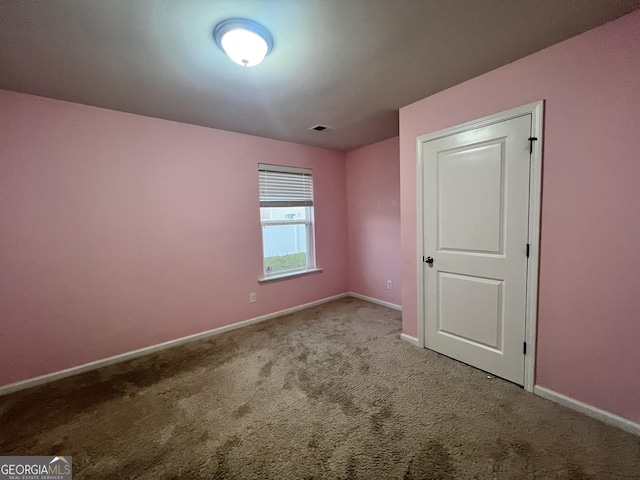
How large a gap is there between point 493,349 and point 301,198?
2816 millimetres

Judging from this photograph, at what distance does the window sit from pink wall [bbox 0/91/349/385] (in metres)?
0.17

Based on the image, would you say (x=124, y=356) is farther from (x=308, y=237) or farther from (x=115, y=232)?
(x=308, y=237)

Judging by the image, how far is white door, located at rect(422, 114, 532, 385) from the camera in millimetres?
1937

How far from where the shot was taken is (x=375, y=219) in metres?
3.95

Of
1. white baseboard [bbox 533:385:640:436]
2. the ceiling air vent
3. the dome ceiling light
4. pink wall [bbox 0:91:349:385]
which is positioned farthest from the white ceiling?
white baseboard [bbox 533:385:640:436]

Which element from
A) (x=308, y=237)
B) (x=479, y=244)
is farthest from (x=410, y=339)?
(x=308, y=237)

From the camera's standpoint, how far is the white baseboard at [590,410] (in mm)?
1556

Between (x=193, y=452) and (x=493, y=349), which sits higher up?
(x=493, y=349)

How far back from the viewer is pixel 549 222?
70.5 inches

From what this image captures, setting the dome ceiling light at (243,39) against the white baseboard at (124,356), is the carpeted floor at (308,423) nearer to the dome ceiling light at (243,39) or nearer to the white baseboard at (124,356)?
the white baseboard at (124,356)

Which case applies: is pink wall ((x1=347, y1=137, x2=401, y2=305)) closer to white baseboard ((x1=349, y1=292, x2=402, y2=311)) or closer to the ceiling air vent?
white baseboard ((x1=349, y1=292, x2=402, y2=311))

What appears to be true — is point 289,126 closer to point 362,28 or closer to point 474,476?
point 362,28

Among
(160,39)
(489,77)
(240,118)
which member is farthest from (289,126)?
(489,77)

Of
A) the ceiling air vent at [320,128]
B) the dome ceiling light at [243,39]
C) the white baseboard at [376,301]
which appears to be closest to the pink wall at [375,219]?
the white baseboard at [376,301]
